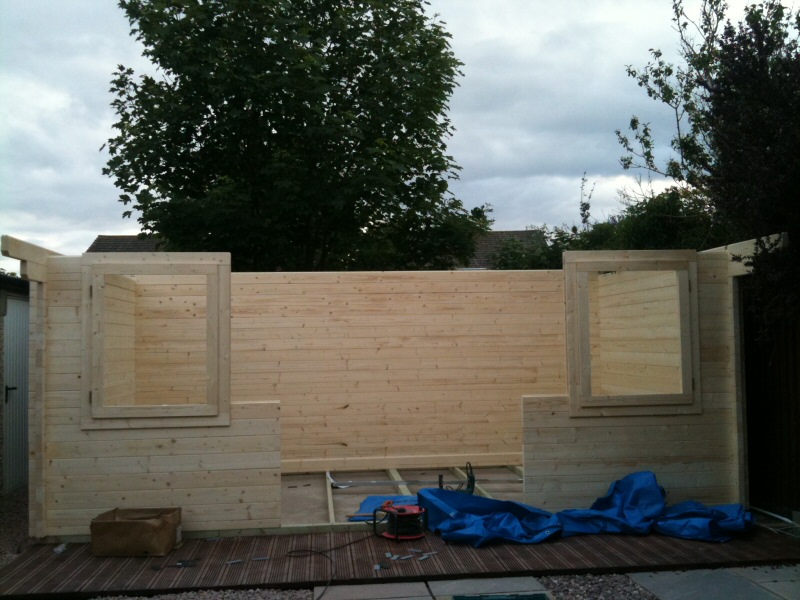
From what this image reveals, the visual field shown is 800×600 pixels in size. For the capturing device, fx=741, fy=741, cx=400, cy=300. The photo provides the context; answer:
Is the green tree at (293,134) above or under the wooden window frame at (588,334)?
above

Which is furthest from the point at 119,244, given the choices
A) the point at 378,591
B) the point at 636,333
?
the point at 378,591

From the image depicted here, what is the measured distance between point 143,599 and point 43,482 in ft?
5.62

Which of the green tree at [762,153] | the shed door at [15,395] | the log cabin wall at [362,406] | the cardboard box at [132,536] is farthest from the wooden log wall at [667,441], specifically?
the shed door at [15,395]

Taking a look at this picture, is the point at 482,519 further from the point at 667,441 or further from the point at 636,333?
the point at 636,333

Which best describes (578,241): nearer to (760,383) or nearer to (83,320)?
(760,383)

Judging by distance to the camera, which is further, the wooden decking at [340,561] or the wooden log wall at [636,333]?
the wooden log wall at [636,333]

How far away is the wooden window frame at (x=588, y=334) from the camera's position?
21.0 ft

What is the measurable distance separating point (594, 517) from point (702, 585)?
4.30 ft

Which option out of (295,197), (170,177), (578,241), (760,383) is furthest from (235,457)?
(578,241)

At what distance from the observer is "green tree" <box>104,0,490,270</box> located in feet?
38.7

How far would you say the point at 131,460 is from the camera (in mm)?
5895

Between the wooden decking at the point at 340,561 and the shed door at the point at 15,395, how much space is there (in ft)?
7.41

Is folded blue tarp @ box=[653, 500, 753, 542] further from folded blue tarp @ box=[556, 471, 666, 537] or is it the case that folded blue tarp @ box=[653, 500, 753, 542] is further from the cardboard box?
the cardboard box

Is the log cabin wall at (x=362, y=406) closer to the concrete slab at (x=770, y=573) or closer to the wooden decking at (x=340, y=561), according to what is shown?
the wooden decking at (x=340, y=561)
